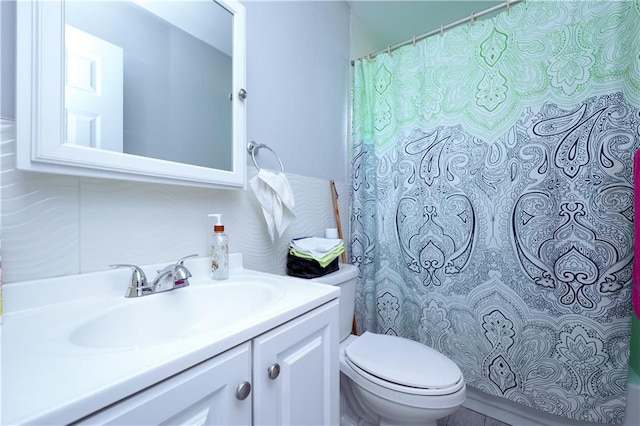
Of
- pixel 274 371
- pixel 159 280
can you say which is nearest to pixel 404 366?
pixel 274 371

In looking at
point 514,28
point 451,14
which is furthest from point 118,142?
point 451,14

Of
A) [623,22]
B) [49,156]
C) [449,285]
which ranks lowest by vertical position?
[449,285]

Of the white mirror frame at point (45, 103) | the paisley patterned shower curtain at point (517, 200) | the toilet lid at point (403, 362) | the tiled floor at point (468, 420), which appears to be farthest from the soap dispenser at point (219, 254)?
the tiled floor at point (468, 420)

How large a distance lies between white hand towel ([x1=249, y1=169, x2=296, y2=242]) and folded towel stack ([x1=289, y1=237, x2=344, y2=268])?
14cm

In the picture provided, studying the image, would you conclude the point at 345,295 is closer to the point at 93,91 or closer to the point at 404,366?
the point at 404,366

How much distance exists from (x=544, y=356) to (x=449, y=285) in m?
0.45

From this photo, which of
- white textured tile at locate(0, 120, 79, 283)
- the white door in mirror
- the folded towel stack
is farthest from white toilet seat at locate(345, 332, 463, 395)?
the white door in mirror

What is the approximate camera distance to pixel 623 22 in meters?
1.04

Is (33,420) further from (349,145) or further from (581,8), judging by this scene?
(581,8)

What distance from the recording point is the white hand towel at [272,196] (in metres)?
1.04

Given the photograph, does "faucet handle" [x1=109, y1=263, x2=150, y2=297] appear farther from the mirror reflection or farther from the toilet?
the toilet

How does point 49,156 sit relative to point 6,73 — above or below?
below

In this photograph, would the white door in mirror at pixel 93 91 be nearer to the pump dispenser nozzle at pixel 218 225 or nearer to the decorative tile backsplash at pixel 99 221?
the decorative tile backsplash at pixel 99 221

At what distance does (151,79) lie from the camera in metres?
0.80
